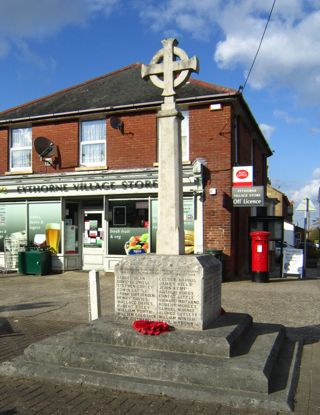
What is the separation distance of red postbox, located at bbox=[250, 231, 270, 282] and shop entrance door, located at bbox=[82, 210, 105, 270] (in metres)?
5.26

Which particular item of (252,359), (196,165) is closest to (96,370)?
(252,359)

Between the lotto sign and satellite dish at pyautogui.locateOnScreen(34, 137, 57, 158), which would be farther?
satellite dish at pyautogui.locateOnScreen(34, 137, 57, 158)

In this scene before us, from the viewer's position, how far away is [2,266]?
1585 centimetres

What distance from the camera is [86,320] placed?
802cm

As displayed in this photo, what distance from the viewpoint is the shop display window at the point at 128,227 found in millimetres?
14242

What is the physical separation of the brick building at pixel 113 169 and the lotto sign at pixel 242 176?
8.3 inches

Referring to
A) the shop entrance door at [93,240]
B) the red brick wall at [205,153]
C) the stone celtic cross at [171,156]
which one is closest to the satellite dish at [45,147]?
the red brick wall at [205,153]

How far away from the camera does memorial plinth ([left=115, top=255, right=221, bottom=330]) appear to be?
5.16m

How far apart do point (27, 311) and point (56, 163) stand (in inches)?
293

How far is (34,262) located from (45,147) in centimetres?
394

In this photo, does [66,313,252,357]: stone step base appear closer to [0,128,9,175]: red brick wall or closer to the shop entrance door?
the shop entrance door

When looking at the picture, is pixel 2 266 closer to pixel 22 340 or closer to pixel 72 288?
pixel 72 288

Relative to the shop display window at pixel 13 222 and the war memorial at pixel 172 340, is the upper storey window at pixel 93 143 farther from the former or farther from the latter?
the war memorial at pixel 172 340

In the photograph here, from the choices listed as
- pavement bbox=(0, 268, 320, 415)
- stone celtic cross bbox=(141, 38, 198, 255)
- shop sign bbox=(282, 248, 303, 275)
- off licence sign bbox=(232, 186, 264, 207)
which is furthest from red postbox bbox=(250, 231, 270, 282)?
stone celtic cross bbox=(141, 38, 198, 255)
